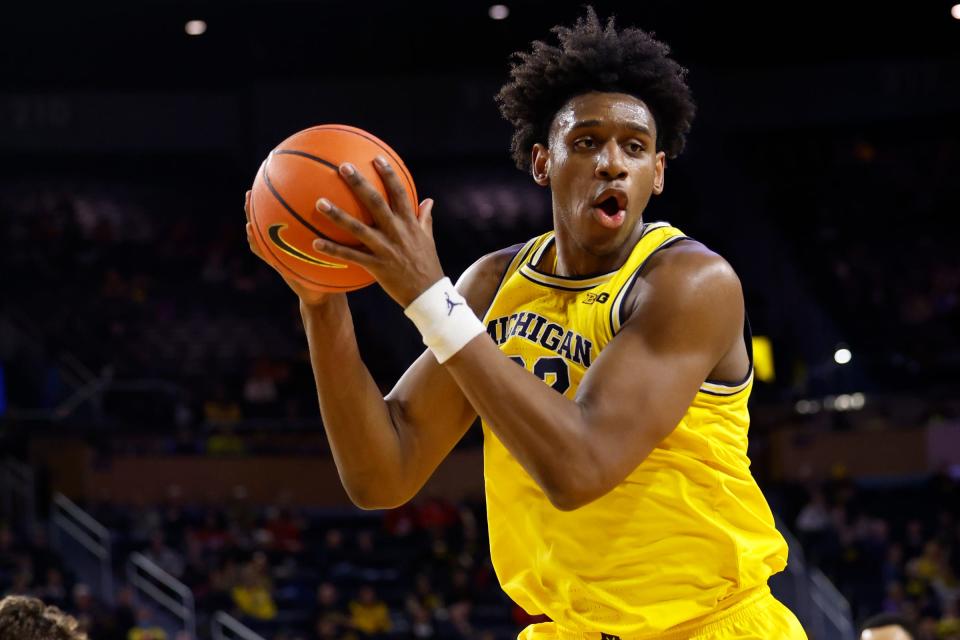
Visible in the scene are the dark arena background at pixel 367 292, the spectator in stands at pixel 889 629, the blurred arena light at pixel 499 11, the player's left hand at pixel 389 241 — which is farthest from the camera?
the blurred arena light at pixel 499 11

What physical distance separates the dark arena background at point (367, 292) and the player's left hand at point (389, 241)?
11.2m

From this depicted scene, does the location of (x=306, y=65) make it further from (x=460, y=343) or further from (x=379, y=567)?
(x=460, y=343)

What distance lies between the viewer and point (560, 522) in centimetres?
306

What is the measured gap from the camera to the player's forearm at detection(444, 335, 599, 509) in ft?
8.36

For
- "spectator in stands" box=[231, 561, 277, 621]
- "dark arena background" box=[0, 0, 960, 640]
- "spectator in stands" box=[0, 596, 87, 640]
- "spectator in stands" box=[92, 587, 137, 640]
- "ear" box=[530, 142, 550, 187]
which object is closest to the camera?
"spectator in stands" box=[0, 596, 87, 640]

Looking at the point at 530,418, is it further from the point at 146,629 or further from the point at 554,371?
the point at 146,629

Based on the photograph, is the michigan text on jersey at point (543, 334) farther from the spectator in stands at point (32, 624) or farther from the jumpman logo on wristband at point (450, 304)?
the spectator in stands at point (32, 624)

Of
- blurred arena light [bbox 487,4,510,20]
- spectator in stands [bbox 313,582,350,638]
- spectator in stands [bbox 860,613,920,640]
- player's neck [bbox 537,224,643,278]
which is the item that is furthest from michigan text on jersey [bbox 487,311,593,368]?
blurred arena light [bbox 487,4,510,20]

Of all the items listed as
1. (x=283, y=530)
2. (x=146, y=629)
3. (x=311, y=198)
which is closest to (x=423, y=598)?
(x=283, y=530)

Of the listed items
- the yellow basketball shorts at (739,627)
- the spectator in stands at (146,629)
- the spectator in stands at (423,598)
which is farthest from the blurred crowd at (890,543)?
the yellow basketball shorts at (739,627)

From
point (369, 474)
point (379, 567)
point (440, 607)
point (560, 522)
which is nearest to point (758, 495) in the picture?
point (560, 522)

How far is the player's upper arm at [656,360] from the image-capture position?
267 centimetres

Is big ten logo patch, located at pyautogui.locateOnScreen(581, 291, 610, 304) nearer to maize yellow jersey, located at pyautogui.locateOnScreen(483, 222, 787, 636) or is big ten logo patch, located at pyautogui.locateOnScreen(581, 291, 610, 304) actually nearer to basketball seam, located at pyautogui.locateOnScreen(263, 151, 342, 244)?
maize yellow jersey, located at pyautogui.locateOnScreen(483, 222, 787, 636)

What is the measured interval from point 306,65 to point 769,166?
Answer: 7.47 m
